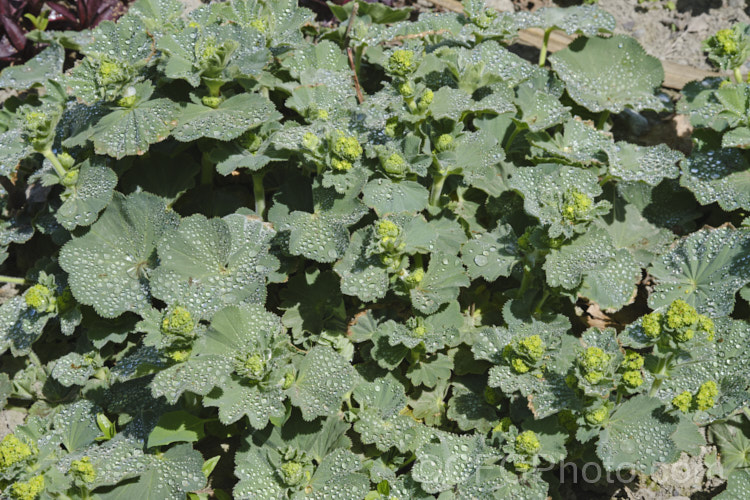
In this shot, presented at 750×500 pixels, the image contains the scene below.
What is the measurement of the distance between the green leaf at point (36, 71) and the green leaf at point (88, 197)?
36.7 inches

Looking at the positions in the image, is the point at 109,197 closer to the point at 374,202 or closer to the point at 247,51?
the point at 247,51

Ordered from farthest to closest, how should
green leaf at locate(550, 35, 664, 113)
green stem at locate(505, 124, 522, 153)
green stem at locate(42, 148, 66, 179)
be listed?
green leaf at locate(550, 35, 664, 113), green stem at locate(505, 124, 522, 153), green stem at locate(42, 148, 66, 179)

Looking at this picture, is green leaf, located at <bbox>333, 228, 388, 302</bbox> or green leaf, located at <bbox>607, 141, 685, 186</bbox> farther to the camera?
green leaf, located at <bbox>607, 141, 685, 186</bbox>

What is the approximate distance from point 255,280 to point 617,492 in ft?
7.95

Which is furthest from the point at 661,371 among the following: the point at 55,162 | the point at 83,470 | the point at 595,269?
the point at 55,162

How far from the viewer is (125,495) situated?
3475 mm

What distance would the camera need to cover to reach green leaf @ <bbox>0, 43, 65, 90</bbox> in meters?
4.47

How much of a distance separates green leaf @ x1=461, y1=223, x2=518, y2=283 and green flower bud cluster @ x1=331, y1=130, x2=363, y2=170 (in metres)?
0.86

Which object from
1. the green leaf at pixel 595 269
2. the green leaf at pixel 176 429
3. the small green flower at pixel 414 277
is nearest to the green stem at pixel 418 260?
the small green flower at pixel 414 277


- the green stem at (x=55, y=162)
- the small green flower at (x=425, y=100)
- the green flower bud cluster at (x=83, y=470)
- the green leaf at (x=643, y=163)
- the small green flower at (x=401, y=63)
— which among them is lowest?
the green flower bud cluster at (x=83, y=470)

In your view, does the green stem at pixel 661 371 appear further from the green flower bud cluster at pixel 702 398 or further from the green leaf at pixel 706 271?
the green leaf at pixel 706 271

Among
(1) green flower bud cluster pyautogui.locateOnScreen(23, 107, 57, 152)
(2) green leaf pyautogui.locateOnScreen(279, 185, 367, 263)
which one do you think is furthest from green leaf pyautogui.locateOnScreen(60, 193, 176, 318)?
(2) green leaf pyautogui.locateOnScreen(279, 185, 367, 263)

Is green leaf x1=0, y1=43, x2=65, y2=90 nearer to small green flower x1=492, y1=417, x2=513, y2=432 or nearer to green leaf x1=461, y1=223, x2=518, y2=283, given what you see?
green leaf x1=461, y1=223, x2=518, y2=283

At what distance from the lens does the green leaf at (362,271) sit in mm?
3557
